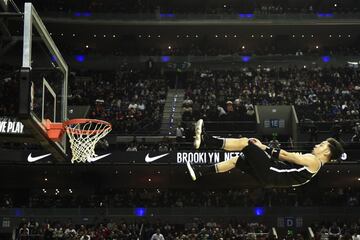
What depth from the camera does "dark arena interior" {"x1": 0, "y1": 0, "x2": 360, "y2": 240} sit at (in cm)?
2558

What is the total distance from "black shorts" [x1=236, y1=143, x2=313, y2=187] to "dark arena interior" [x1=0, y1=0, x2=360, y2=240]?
595 cm

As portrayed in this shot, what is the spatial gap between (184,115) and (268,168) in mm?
20477

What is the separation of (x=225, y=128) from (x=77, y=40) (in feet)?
53.6

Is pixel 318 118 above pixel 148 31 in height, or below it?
below

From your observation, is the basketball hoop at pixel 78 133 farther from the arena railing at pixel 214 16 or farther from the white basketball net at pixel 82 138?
the arena railing at pixel 214 16

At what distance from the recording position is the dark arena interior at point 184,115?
83.9 ft

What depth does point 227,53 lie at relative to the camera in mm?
40438

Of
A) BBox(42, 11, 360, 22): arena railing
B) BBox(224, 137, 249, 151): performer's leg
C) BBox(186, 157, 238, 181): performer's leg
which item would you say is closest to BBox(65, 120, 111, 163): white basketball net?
BBox(186, 157, 238, 181): performer's leg

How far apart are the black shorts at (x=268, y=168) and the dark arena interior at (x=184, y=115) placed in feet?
19.5

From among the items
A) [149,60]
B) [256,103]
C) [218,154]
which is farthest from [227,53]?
[218,154]

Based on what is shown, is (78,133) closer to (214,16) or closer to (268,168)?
(268,168)

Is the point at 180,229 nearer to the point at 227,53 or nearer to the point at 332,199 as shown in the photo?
the point at 332,199

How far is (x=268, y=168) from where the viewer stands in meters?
9.17

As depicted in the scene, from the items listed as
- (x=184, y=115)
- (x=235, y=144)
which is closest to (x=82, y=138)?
(x=235, y=144)
